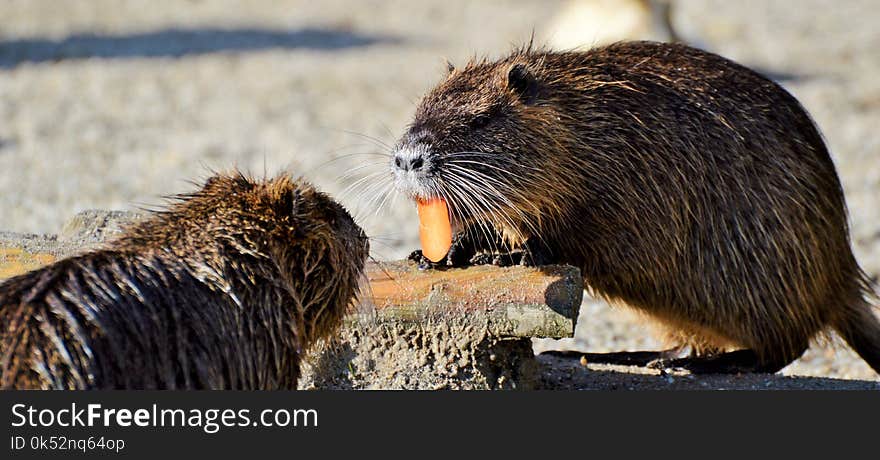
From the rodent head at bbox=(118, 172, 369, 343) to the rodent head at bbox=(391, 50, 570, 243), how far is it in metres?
0.38

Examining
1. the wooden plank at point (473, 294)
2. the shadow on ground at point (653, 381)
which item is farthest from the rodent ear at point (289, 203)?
the shadow on ground at point (653, 381)

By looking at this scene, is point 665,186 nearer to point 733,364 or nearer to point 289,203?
point 733,364

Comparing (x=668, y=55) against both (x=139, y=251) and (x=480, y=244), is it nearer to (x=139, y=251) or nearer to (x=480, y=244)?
(x=480, y=244)

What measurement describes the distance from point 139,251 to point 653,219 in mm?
1876

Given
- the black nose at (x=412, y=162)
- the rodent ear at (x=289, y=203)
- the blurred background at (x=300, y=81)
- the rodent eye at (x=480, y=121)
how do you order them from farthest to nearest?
the blurred background at (x=300, y=81) → the rodent eye at (x=480, y=121) → the black nose at (x=412, y=162) → the rodent ear at (x=289, y=203)

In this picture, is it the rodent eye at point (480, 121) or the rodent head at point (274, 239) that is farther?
the rodent eye at point (480, 121)

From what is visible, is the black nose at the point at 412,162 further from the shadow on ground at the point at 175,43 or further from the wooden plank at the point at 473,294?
the shadow on ground at the point at 175,43

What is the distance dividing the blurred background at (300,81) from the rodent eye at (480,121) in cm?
44

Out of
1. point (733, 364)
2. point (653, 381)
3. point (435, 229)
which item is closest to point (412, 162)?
point (435, 229)

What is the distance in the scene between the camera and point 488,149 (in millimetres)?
3838

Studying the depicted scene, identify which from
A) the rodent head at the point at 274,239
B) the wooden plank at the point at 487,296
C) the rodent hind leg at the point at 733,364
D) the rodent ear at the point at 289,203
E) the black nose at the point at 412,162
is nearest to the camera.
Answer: the rodent head at the point at 274,239

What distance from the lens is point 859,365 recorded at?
523 centimetres

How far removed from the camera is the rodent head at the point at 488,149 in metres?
3.72

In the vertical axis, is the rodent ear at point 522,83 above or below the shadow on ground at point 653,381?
above
